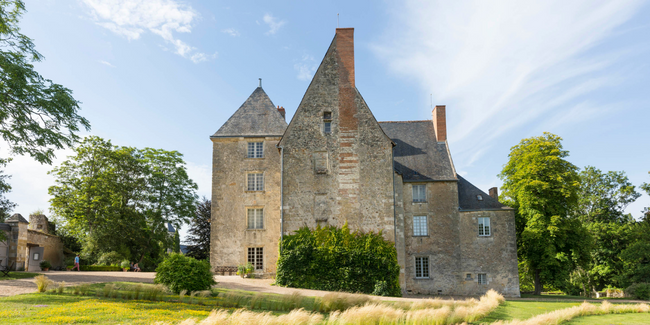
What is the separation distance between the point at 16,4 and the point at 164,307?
16617 millimetres

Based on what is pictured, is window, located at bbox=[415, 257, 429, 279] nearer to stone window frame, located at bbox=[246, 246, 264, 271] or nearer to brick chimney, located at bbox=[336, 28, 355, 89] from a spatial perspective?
stone window frame, located at bbox=[246, 246, 264, 271]

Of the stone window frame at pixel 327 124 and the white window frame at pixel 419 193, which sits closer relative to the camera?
the stone window frame at pixel 327 124

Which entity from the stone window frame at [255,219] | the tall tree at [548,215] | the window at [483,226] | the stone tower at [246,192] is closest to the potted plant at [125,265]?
the stone tower at [246,192]

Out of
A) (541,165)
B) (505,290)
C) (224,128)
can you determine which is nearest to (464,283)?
(505,290)

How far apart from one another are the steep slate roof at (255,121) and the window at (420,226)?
33.6 ft

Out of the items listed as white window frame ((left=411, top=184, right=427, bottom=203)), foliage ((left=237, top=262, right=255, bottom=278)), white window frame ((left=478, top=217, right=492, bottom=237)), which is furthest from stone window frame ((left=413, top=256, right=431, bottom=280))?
foliage ((left=237, top=262, right=255, bottom=278))

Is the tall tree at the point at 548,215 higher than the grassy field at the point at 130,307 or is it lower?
higher

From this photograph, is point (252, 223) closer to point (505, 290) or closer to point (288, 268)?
point (288, 268)

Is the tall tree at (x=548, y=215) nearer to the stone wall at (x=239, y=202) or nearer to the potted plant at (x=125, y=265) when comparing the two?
the stone wall at (x=239, y=202)

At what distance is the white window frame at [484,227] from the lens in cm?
2783

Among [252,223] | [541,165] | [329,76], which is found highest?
[329,76]

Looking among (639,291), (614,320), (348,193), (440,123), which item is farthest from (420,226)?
(639,291)

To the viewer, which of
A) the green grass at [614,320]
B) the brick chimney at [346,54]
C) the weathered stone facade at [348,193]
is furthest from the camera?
the brick chimney at [346,54]

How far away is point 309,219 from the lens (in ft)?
79.8
